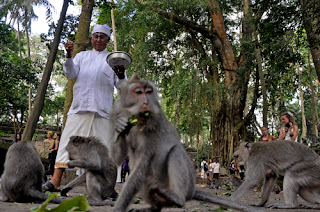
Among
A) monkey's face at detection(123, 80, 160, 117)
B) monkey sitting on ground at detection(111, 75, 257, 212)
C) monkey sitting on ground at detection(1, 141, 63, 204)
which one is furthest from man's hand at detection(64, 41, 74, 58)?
monkey's face at detection(123, 80, 160, 117)

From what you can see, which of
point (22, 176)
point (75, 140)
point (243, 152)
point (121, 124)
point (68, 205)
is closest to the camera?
point (68, 205)

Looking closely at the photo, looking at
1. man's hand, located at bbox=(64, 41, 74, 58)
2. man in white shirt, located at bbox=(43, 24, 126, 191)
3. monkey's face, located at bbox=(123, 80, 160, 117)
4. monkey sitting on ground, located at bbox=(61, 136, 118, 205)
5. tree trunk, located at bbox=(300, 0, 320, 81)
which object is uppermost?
tree trunk, located at bbox=(300, 0, 320, 81)

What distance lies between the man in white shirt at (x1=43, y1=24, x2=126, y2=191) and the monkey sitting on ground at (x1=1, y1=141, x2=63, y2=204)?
34.9 inches

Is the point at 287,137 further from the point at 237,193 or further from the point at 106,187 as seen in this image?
the point at 106,187

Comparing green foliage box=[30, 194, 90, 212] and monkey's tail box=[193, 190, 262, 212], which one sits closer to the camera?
green foliage box=[30, 194, 90, 212]

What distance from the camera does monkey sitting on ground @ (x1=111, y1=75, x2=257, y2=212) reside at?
2.73 meters

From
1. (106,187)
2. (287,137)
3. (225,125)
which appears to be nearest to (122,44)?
(225,125)

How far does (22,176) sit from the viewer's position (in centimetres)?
411

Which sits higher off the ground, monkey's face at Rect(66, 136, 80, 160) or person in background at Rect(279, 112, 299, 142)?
person in background at Rect(279, 112, 299, 142)

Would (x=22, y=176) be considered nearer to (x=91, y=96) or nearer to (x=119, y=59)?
(x=91, y=96)

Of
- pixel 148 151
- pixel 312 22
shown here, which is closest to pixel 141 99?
pixel 148 151

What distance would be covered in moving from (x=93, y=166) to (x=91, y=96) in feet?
3.46

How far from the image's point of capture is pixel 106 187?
15.4 ft

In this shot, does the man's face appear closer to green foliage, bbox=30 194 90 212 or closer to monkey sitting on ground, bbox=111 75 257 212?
monkey sitting on ground, bbox=111 75 257 212
